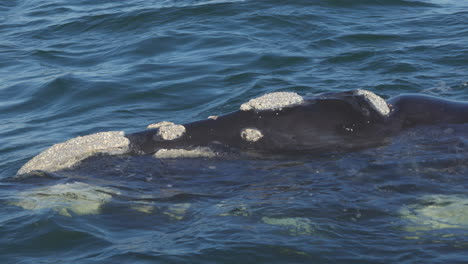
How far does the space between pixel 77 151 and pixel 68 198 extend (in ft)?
2.53

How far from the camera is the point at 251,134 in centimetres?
685

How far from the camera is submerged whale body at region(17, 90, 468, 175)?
673 centimetres

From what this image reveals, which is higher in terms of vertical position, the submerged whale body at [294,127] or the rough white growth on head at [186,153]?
the submerged whale body at [294,127]

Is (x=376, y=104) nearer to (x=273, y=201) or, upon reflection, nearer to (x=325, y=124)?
(x=325, y=124)

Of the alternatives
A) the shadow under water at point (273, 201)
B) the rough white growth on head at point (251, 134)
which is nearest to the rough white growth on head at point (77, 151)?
the shadow under water at point (273, 201)

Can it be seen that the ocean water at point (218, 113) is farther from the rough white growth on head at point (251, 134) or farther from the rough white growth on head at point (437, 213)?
the rough white growth on head at point (251, 134)

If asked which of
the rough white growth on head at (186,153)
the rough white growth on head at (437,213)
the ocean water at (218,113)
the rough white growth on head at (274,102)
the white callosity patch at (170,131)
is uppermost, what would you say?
the rough white growth on head at (274,102)

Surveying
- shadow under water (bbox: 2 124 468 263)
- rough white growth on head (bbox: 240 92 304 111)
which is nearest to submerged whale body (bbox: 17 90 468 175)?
rough white growth on head (bbox: 240 92 304 111)

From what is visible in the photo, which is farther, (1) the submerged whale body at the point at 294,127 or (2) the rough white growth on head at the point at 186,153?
(2) the rough white growth on head at the point at 186,153

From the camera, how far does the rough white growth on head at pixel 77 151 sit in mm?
7090

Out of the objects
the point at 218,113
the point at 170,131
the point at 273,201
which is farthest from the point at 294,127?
the point at 218,113

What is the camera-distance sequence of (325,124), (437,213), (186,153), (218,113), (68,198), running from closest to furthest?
1. (437,213)
2. (68,198)
3. (325,124)
4. (186,153)
5. (218,113)

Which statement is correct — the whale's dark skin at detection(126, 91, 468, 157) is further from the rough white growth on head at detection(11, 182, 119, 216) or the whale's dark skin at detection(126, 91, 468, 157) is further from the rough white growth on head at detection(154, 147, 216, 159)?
the rough white growth on head at detection(11, 182, 119, 216)

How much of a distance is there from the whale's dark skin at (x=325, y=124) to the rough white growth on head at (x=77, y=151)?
240 millimetres
